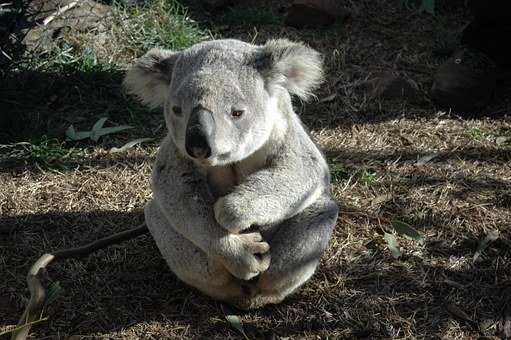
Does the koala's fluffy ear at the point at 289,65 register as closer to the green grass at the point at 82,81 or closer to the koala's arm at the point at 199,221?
the koala's arm at the point at 199,221

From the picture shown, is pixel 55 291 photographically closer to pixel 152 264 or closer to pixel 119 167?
pixel 152 264

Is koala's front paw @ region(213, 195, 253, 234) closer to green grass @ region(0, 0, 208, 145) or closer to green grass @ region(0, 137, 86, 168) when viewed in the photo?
green grass @ region(0, 137, 86, 168)

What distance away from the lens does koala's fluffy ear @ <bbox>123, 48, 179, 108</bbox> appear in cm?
320

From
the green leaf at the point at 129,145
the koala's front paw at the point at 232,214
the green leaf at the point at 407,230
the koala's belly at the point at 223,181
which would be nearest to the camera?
the koala's front paw at the point at 232,214

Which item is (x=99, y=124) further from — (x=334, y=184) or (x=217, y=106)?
(x=217, y=106)

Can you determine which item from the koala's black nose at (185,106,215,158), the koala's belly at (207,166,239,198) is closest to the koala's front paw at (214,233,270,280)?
the koala's belly at (207,166,239,198)

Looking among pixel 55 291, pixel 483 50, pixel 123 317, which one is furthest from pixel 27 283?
pixel 483 50

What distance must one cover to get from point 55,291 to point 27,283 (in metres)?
0.23

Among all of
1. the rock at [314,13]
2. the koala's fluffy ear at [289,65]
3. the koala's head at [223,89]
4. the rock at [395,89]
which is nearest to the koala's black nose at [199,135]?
the koala's head at [223,89]

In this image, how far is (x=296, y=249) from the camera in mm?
3221

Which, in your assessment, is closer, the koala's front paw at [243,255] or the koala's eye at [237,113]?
the koala's eye at [237,113]

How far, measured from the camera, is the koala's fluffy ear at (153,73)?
10.5 feet

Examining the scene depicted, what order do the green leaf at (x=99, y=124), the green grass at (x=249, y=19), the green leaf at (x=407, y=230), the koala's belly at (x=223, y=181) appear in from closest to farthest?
1. the koala's belly at (x=223, y=181)
2. the green leaf at (x=407, y=230)
3. the green leaf at (x=99, y=124)
4. the green grass at (x=249, y=19)

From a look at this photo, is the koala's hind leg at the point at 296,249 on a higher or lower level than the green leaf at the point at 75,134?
higher
